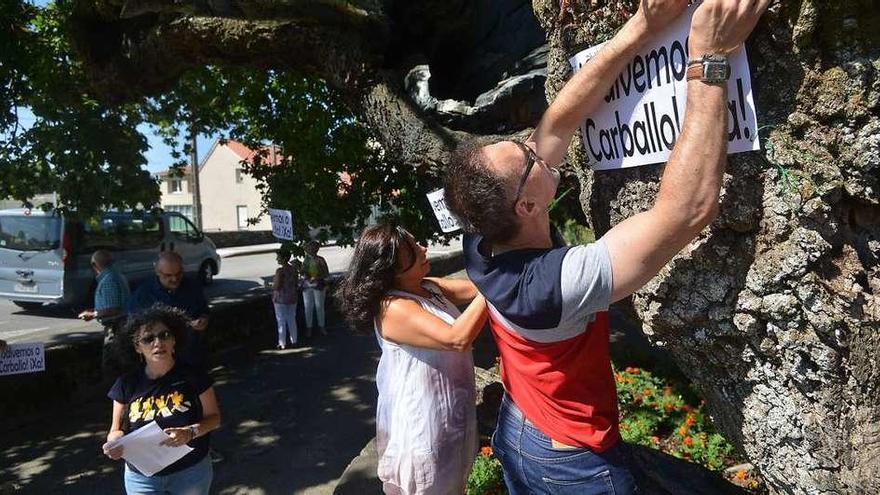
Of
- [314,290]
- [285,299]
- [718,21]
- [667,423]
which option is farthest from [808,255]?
[314,290]

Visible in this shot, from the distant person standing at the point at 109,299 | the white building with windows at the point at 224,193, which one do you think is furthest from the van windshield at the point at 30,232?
the white building with windows at the point at 224,193

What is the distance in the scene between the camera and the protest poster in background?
149cm

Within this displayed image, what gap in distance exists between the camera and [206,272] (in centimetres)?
1485

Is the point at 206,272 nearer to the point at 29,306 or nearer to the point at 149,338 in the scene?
the point at 29,306

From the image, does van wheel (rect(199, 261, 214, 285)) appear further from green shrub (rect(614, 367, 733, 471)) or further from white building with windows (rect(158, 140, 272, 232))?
white building with windows (rect(158, 140, 272, 232))

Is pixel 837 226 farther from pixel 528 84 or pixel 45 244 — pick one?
A: pixel 45 244

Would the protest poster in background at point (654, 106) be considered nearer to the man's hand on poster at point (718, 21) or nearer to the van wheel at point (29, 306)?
the man's hand on poster at point (718, 21)

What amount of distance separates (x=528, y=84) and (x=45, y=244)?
10139 mm

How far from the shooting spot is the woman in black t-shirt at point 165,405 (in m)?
2.88

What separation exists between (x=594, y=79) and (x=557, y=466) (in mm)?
1094

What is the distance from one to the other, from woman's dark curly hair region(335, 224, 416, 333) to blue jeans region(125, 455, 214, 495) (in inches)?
54.1

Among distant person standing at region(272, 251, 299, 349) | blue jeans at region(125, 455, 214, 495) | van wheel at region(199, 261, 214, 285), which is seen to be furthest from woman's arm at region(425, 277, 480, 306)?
van wheel at region(199, 261, 214, 285)

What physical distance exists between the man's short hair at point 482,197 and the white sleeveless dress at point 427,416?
2.44 feet

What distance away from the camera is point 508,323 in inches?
63.4
